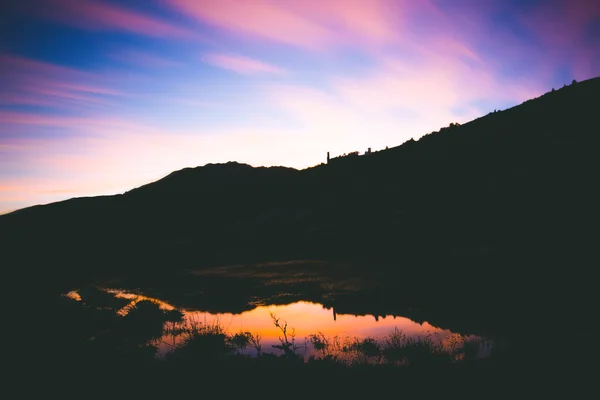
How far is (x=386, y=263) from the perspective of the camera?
27.3 m

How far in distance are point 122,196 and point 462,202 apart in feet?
330

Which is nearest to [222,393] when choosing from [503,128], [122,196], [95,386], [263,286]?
[95,386]

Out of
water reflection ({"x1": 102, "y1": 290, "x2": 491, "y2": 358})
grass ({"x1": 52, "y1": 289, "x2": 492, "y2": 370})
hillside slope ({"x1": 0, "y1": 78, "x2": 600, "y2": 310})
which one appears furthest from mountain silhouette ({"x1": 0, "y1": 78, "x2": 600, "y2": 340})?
grass ({"x1": 52, "y1": 289, "x2": 492, "y2": 370})

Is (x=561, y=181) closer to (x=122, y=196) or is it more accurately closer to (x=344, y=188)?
(x=344, y=188)

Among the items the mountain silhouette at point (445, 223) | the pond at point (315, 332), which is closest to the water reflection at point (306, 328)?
the pond at point (315, 332)

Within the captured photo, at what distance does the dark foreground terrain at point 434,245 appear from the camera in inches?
528

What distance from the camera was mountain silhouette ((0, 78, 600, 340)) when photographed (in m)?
20.0

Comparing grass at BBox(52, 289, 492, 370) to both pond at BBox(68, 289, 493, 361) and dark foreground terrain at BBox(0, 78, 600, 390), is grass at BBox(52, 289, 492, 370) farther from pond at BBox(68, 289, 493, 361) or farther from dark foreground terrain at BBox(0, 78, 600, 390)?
dark foreground terrain at BBox(0, 78, 600, 390)

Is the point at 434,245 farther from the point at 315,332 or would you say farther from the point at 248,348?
the point at 248,348

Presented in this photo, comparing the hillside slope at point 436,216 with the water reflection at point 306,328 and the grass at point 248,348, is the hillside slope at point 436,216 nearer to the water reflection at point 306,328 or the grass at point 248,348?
the water reflection at point 306,328

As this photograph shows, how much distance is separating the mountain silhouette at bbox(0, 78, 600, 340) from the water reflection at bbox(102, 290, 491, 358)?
3.88 m

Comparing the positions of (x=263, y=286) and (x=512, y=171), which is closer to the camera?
(x=263, y=286)

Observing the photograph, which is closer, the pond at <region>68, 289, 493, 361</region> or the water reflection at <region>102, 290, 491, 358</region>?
the pond at <region>68, 289, 493, 361</region>

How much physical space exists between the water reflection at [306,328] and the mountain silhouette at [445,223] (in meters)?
3.88
